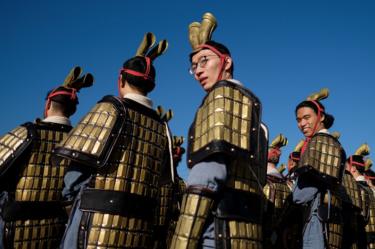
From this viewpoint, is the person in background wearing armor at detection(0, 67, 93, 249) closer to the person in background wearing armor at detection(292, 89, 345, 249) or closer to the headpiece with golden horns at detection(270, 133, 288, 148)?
the person in background wearing armor at detection(292, 89, 345, 249)

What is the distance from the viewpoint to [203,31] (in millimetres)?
3717

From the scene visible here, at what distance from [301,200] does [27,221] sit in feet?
11.1

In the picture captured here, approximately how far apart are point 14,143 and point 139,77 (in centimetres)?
183

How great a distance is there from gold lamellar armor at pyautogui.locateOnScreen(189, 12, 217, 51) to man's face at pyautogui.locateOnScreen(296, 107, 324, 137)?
115 inches

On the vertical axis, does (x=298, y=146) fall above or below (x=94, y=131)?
above

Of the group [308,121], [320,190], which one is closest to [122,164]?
[320,190]

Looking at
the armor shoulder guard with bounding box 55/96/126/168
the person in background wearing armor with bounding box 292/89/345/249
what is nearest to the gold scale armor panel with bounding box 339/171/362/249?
the person in background wearing armor with bounding box 292/89/345/249

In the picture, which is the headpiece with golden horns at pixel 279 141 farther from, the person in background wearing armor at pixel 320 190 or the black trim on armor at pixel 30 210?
the black trim on armor at pixel 30 210

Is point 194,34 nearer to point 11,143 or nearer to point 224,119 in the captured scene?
point 224,119

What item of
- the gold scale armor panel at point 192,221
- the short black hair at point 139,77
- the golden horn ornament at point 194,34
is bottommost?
the gold scale armor panel at point 192,221

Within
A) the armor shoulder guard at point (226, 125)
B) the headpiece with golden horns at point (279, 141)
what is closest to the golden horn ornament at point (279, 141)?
the headpiece with golden horns at point (279, 141)

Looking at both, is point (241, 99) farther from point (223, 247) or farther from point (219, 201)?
point (223, 247)

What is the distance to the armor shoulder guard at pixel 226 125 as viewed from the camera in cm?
280

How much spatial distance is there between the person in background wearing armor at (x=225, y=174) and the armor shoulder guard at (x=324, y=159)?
2.30m
